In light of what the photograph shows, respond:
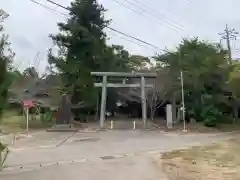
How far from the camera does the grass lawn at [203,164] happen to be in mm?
10031

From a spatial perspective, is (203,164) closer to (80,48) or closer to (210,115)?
(210,115)

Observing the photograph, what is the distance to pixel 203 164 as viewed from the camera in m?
12.0

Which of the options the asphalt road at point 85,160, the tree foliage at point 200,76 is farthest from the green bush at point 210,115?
the asphalt road at point 85,160

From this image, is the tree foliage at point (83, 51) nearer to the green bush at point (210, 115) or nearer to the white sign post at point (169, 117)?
the white sign post at point (169, 117)

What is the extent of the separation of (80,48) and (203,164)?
23753 mm

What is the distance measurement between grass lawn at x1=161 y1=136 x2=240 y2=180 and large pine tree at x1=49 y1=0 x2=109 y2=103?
18.7 m

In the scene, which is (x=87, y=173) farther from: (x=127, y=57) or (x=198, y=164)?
(x=127, y=57)

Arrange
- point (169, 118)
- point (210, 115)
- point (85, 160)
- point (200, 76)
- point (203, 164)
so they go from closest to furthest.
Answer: point (203, 164) < point (85, 160) < point (169, 118) < point (210, 115) < point (200, 76)

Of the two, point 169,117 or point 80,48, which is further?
point 80,48

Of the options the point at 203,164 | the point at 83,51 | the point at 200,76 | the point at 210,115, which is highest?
the point at 83,51

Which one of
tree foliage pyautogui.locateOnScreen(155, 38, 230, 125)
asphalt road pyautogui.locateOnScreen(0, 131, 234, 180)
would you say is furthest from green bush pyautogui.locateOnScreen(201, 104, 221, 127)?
asphalt road pyautogui.locateOnScreen(0, 131, 234, 180)

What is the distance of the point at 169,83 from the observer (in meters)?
30.6

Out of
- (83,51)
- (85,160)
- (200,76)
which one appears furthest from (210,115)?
(85,160)

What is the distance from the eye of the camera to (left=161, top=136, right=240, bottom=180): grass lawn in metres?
10.0
